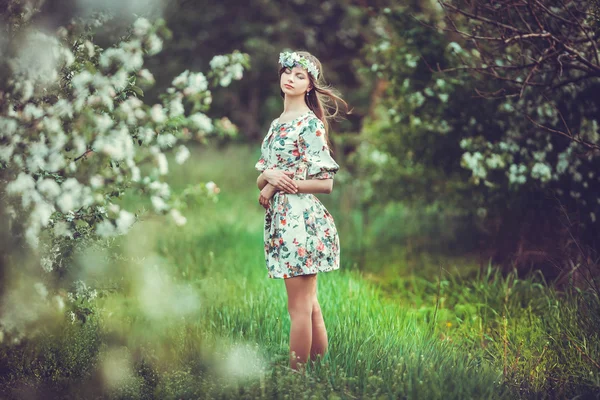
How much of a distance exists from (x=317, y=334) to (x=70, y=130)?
5.52 ft

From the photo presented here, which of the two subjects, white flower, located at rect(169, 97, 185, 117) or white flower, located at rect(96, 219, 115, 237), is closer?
white flower, located at rect(96, 219, 115, 237)

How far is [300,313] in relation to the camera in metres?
3.03

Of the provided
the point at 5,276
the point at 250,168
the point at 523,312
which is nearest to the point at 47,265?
the point at 5,276

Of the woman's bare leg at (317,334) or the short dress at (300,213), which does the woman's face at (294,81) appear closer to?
the short dress at (300,213)

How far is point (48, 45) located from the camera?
9.64 ft

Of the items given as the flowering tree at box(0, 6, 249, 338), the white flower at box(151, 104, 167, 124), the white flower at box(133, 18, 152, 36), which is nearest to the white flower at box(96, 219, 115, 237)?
the flowering tree at box(0, 6, 249, 338)

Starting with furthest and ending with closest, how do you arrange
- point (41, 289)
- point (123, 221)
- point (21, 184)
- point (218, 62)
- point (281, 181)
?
point (218, 62), point (123, 221), point (281, 181), point (41, 289), point (21, 184)

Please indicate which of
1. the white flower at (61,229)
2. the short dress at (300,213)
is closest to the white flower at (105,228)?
the white flower at (61,229)

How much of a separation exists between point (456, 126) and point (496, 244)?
1157 mm

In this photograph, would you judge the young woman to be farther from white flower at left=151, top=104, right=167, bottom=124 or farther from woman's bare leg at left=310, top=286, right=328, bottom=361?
white flower at left=151, top=104, right=167, bottom=124

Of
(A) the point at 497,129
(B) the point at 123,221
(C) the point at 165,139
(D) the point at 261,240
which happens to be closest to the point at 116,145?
(B) the point at 123,221

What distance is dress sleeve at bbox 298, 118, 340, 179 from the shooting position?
3035 millimetres

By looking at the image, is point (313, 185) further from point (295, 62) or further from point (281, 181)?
point (295, 62)

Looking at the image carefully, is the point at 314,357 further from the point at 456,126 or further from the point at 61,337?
the point at 456,126
